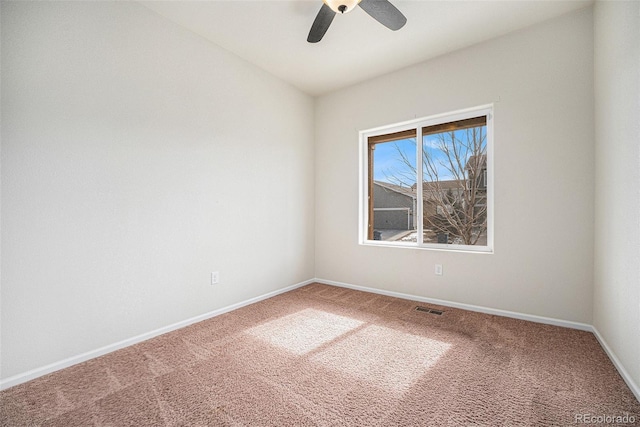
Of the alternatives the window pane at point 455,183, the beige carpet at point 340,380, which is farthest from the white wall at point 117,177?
the window pane at point 455,183

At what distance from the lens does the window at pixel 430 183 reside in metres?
2.89

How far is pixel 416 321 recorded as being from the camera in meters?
2.57

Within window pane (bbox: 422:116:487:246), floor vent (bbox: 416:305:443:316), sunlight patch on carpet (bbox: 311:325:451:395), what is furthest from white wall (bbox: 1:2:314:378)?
window pane (bbox: 422:116:487:246)

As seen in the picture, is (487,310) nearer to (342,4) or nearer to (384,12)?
(384,12)

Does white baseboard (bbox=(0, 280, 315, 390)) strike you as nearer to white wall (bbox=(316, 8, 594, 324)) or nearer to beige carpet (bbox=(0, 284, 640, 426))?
beige carpet (bbox=(0, 284, 640, 426))

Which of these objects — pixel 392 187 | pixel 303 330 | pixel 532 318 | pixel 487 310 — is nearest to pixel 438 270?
pixel 487 310

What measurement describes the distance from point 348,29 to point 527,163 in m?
2.03

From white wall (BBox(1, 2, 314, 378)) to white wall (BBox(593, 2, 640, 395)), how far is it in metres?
2.95

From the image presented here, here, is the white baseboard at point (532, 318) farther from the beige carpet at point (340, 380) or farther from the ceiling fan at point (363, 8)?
the ceiling fan at point (363, 8)

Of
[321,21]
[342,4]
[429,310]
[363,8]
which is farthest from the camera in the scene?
[429,310]

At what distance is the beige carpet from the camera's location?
1.38 m

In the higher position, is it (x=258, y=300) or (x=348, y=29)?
(x=348, y=29)

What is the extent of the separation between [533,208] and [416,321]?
147cm

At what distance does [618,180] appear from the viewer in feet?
5.83
